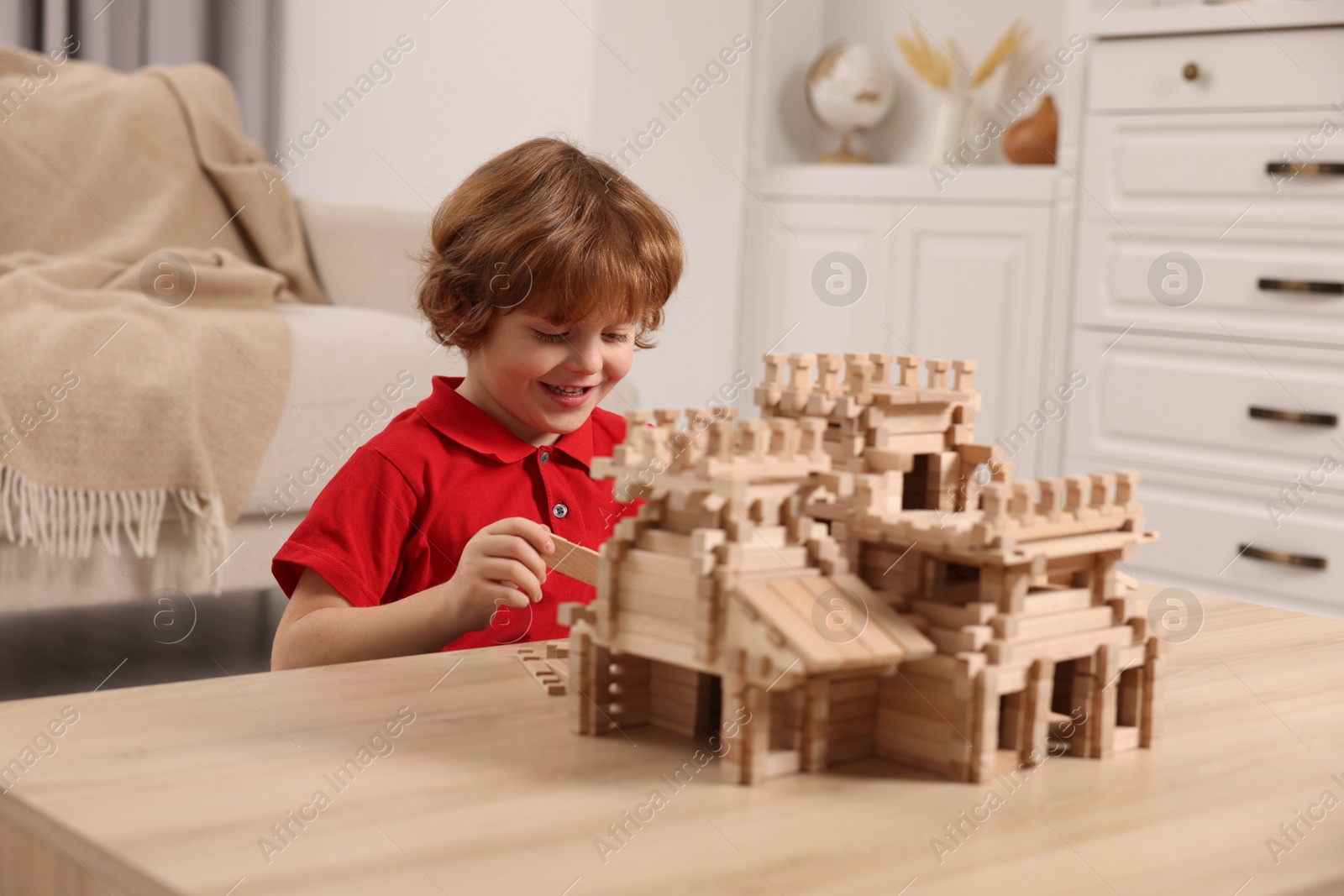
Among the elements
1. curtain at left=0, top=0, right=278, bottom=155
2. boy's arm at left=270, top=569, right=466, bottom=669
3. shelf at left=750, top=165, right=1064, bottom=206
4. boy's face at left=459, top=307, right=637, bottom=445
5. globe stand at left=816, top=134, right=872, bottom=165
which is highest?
curtain at left=0, top=0, right=278, bottom=155

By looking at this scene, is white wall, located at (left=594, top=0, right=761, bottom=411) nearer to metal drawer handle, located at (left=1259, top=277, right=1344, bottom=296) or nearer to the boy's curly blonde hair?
metal drawer handle, located at (left=1259, top=277, right=1344, bottom=296)

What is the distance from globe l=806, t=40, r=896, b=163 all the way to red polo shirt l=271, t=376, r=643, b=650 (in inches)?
81.7

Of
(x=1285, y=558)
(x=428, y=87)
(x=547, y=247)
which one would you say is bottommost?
(x=1285, y=558)

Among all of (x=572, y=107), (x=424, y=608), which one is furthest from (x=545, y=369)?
(x=572, y=107)

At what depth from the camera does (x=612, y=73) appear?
2.75m

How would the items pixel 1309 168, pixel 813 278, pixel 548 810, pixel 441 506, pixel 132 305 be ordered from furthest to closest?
pixel 813 278 < pixel 1309 168 < pixel 132 305 < pixel 441 506 < pixel 548 810

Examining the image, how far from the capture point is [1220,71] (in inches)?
90.1

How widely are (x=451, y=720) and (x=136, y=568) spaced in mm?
1353

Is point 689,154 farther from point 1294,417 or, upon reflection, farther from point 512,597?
point 512,597

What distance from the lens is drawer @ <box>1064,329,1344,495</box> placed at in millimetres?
2201

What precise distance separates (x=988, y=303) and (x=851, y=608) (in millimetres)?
2223

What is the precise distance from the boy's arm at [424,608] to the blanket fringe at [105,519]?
0.93 meters

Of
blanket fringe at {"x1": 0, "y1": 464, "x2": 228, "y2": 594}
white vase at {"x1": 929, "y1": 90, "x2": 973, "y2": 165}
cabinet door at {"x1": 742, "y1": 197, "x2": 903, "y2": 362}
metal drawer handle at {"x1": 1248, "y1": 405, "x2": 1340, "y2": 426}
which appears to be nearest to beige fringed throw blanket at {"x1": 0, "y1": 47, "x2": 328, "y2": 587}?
blanket fringe at {"x1": 0, "y1": 464, "x2": 228, "y2": 594}

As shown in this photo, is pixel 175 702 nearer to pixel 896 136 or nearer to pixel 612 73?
pixel 612 73
